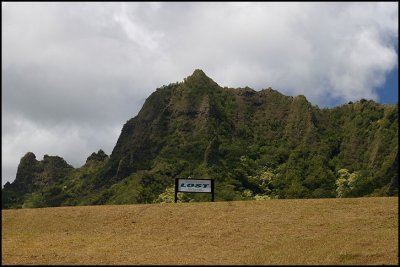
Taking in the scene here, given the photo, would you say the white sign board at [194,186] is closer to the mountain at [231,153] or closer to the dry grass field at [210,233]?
the dry grass field at [210,233]

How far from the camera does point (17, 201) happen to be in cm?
16800

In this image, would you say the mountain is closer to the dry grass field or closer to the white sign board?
the white sign board

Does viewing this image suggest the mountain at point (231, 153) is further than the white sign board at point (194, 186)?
Yes

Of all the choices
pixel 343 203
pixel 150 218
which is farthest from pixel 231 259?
pixel 343 203

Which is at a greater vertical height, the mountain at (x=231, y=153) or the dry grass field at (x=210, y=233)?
the mountain at (x=231, y=153)

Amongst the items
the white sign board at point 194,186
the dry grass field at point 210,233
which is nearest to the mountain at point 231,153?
the white sign board at point 194,186

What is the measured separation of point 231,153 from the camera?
15300 cm

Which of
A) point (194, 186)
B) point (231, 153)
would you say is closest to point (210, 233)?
point (194, 186)

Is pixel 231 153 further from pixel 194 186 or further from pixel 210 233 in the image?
pixel 210 233

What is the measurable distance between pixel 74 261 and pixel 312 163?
133571 mm

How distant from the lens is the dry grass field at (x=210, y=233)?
20.8 m

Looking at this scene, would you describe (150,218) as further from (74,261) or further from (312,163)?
(312,163)

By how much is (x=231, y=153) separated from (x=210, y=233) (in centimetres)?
12801

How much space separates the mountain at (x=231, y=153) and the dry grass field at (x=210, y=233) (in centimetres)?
8149
